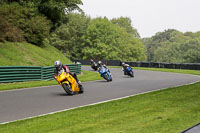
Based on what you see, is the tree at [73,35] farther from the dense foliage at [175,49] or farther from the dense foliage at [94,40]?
the dense foliage at [175,49]

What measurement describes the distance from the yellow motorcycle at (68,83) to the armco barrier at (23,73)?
643 centimetres

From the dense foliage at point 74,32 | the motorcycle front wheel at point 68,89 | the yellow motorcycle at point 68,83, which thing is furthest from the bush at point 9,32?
the motorcycle front wheel at point 68,89

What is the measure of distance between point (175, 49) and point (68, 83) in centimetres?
9856

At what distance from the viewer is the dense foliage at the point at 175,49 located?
89113 mm

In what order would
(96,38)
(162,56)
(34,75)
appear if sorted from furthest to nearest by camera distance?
(162,56), (96,38), (34,75)

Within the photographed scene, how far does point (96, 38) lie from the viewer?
76.2 m

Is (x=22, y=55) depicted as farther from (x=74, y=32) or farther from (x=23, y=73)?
(x=74, y=32)

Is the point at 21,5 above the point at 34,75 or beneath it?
above

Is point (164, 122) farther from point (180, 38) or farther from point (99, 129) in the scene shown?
point (180, 38)

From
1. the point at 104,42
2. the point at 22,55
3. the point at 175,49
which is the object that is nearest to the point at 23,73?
the point at 22,55

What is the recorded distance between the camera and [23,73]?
62.3ft

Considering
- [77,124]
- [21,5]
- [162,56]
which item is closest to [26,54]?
[21,5]

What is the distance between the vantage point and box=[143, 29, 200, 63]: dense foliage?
89113mm

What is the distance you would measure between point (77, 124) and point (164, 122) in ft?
6.28
